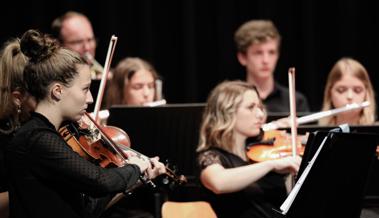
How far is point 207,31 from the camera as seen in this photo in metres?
4.44

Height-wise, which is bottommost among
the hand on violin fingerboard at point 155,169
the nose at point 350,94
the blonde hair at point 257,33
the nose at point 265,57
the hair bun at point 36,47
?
the hand on violin fingerboard at point 155,169

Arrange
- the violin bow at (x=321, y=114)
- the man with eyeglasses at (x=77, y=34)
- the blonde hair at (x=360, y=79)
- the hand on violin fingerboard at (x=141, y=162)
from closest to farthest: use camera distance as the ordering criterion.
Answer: the hand on violin fingerboard at (x=141, y=162), the violin bow at (x=321, y=114), the blonde hair at (x=360, y=79), the man with eyeglasses at (x=77, y=34)

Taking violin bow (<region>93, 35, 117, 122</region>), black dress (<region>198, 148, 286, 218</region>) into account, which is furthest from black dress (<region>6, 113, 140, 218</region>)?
black dress (<region>198, 148, 286, 218</region>)

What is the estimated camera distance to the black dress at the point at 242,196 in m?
2.83

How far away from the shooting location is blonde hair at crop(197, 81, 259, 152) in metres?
2.92

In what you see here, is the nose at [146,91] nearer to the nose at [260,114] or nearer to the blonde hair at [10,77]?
the nose at [260,114]

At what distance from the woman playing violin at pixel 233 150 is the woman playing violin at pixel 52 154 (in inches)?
33.8

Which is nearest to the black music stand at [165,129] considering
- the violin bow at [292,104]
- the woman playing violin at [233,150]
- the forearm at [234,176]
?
the woman playing violin at [233,150]

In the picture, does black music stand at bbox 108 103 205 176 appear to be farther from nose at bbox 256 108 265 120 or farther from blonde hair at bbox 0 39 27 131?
blonde hair at bbox 0 39 27 131

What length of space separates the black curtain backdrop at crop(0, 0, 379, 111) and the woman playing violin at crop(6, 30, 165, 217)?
2410mm

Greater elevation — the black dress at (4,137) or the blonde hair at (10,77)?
the blonde hair at (10,77)

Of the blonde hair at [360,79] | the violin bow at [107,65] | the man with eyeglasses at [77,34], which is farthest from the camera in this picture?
the man with eyeglasses at [77,34]

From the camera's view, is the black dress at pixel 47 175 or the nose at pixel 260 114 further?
the nose at pixel 260 114

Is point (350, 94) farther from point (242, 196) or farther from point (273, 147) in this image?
point (242, 196)
